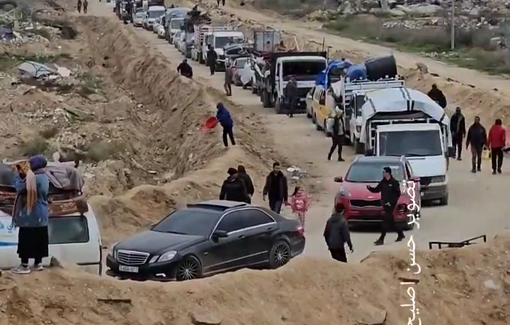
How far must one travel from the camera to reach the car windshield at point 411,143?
84.9ft

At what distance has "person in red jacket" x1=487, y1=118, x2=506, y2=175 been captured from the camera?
28.1m

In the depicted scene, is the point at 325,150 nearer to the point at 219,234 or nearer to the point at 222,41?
the point at 219,234

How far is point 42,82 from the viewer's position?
177 feet

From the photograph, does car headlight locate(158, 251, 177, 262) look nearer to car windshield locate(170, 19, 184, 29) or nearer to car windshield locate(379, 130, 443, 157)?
car windshield locate(379, 130, 443, 157)

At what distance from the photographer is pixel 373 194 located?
22.3m

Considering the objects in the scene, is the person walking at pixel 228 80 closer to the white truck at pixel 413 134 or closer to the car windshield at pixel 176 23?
the white truck at pixel 413 134

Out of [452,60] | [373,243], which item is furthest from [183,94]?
[373,243]

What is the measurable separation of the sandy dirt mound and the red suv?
3.60 metres

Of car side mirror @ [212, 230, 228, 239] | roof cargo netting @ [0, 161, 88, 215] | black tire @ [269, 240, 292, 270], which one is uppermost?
roof cargo netting @ [0, 161, 88, 215]

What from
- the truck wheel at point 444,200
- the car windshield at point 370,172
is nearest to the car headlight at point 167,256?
the car windshield at point 370,172

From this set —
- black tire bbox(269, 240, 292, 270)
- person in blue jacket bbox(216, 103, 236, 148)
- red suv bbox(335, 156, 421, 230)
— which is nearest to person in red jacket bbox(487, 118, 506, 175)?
red suv bbox(335, 156, 421, 230)

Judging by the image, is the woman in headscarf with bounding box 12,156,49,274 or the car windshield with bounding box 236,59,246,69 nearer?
the woman in headscarf with bounding box 12,156,49,274

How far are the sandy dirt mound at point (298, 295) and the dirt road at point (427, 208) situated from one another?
2.25 metres

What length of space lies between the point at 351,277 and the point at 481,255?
254 cm
